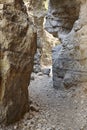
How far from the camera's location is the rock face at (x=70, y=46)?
920 cm

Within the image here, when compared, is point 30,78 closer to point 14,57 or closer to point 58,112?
point 58,112

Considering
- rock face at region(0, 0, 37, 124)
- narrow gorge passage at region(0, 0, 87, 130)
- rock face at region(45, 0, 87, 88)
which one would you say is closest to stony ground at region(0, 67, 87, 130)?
narrow gorge passage at region(0, 0, 87, 130)

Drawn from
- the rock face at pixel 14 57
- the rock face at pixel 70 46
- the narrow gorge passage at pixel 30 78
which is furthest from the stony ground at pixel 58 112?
the rock face at pixel 70 46

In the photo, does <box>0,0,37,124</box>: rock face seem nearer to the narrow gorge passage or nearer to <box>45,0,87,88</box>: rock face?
the narrow gorge passage

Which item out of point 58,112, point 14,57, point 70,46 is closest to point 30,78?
point 58,112

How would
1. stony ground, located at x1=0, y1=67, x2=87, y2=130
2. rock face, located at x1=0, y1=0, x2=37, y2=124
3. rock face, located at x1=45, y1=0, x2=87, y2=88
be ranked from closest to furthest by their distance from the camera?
rock face, located at x1=0, y1=0, x2=37, y2=124, stony ground, located at x1=0, y1=67, x2=87, y2=130, rock face, located at x1=45, y1=0, x2=87, y2=88

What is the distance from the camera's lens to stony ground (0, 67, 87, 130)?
625 centimetres

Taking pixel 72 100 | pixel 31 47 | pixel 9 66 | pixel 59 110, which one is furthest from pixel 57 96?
pixel 9 66

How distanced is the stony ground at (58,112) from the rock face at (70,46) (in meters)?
0.55

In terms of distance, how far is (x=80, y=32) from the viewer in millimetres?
9344

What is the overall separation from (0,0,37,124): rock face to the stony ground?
1.15 feet

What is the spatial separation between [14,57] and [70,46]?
4.30 m

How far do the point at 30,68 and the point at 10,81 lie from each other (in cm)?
92

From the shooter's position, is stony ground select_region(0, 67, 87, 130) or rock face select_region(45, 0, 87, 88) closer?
stony ground select_region(0, 67, 87, 130)
